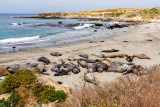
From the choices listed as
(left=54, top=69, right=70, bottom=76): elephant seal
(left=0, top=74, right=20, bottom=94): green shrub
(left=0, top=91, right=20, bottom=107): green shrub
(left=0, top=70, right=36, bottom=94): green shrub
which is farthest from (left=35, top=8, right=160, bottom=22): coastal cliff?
(left=0, top=91, right=20, bottom=107): green shrub

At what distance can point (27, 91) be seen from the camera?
4.95 meters

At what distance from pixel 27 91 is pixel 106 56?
7503 mm

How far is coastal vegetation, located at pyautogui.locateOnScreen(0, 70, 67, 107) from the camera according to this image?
15.5 ft

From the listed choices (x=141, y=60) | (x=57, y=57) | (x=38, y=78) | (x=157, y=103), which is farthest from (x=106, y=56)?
(x=157, y=103)

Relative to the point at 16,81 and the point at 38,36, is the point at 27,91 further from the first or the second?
the point at 38,36

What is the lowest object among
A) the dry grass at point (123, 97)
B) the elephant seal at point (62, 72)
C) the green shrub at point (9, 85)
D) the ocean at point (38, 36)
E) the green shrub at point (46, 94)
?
the ocean at point (38, 36)

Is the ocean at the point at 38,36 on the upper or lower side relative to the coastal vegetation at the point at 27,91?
lower

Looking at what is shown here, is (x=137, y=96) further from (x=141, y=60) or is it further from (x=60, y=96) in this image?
(x=141, y=60)

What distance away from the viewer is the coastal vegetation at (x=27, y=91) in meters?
4.73

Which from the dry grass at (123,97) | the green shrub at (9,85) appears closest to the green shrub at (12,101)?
the green shrub at (9,85)

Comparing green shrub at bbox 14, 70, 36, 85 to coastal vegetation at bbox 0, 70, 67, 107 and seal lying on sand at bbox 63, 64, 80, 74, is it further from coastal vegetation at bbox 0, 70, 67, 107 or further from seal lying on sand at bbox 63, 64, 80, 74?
seal lying on sand at bbox 63, 64, 80, 74

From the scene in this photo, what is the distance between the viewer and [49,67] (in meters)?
9.66

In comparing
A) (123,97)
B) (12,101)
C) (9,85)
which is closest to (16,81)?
(9,85)

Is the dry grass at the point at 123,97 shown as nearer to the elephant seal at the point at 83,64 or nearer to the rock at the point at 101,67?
the rock at the point at 101,67
